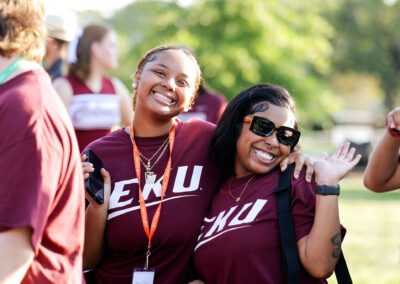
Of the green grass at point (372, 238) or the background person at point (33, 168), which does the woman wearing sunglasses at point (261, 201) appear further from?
the green grass at point (372, 238)

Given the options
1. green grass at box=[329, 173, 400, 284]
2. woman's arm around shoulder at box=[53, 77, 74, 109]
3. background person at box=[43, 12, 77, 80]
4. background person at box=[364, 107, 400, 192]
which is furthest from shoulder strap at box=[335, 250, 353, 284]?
background person at box=[43, 12, 77, 80]

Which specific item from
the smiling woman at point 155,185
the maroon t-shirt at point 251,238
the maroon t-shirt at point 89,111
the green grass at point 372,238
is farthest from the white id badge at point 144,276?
the green grass at point 372,238

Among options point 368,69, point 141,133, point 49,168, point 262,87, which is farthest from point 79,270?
point 368,69

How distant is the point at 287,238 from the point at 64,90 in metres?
3.59

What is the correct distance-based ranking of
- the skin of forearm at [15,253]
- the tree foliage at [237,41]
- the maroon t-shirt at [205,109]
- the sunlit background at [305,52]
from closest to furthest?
1. the skin of forearm at [15,253]
2. the maroon t-shirt at [205,109]
3. the sunlit background at [305,52]
4. the tree foliage at [237,41]

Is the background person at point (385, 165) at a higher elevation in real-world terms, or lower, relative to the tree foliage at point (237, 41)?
higher

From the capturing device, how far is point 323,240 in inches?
134

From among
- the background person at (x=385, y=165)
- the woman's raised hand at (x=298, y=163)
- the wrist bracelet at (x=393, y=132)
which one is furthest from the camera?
the background person at (x=385, y=165)

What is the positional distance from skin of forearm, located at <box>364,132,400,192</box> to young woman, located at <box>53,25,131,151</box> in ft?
9.84

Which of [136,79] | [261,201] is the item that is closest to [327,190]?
[261,201]

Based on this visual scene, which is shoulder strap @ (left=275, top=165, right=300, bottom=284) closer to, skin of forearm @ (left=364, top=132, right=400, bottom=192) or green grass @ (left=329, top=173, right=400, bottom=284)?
skin of forearm @ (left=364, top=132, right=400, bottom=192)

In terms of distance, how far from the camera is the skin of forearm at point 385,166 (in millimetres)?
4188

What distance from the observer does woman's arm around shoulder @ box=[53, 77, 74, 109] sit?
21.5ft

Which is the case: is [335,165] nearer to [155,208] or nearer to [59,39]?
[155,208]
